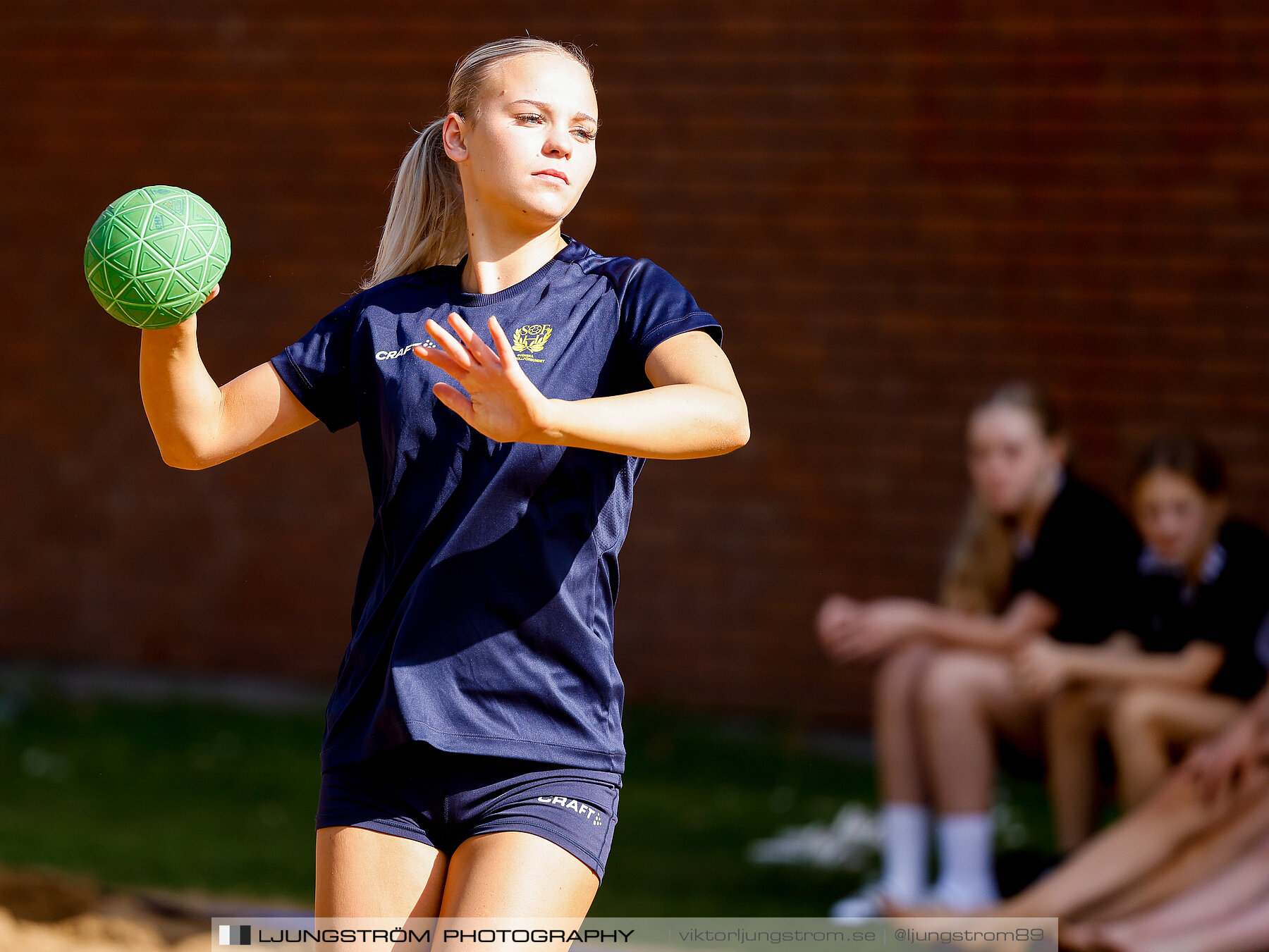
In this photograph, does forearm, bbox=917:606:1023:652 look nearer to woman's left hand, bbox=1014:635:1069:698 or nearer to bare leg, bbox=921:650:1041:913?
bare leg, bbox=921:650:1041:913

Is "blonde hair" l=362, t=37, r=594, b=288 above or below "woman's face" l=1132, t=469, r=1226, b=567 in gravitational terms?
below

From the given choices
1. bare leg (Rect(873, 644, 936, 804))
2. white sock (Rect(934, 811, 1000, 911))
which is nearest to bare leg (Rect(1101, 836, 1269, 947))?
white sock (Rect(934, 811, 1000, 911))

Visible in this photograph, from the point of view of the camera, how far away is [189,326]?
246 centimetres

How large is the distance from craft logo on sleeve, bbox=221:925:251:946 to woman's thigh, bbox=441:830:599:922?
8.07 feet

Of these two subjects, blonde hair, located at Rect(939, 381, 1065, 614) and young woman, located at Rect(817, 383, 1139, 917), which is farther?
blonde hair, located at Rect(939, 381, 1065, 614)

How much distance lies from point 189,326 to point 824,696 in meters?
5.37

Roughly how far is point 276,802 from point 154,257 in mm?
4161

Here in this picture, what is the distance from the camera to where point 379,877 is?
226 centimetres

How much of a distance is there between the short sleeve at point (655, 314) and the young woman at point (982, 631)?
2.93 m

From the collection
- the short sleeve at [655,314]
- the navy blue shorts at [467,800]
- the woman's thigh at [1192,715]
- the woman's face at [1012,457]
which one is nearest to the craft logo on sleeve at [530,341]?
the short sleeve at [655,314]

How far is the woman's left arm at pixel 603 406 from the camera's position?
2.04 meters

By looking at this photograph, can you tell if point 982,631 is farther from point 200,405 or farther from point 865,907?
point 200,405

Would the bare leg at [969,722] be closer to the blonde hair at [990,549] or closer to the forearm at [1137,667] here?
the forearm at [1137,667]

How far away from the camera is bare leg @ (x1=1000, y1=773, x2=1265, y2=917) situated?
449cm
